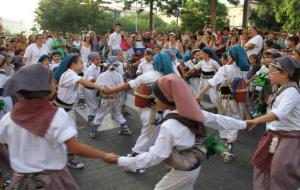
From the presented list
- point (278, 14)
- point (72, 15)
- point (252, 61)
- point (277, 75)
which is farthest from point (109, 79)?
point (278, 14)

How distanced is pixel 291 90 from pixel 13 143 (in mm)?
2749

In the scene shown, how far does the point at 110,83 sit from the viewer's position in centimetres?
723

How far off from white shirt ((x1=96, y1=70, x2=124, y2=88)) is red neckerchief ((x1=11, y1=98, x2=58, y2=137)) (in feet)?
14.7

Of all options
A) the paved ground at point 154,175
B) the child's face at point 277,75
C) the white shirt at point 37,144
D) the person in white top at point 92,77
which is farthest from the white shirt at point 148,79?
the white shirt at point 37,144

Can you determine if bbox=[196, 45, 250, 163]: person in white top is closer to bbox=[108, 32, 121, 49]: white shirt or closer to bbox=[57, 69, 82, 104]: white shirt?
bbox=[57, 69, 82, 104]: white shirt

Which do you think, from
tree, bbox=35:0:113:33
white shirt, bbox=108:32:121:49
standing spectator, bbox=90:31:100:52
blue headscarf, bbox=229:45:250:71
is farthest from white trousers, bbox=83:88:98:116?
tree, bbox=35:0:113:33

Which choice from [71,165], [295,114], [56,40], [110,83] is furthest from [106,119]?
[56,40]

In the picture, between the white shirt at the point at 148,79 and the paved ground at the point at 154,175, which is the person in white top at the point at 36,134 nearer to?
the paved ground at the point at 154,175

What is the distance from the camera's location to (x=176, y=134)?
2994mm

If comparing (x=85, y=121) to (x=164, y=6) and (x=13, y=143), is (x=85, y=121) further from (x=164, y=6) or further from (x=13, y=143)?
(x=164, y=6)

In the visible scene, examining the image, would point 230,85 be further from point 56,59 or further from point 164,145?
point 56,59

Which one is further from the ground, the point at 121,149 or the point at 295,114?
the point at 295,114

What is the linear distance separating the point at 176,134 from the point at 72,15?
108 ft

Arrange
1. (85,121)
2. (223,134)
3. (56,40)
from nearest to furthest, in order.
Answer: (223,134) < (85,121) < (56,40)
